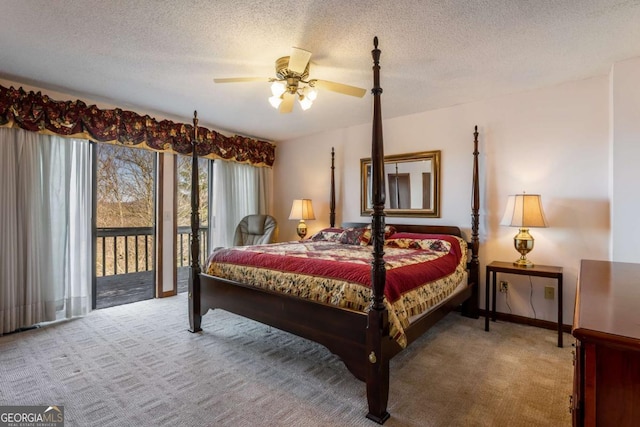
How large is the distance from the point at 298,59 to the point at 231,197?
3.15 metres

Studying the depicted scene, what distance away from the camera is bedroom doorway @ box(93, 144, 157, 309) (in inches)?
167

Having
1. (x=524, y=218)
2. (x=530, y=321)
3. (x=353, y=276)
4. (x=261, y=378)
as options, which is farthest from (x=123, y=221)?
(x=530, y=321)

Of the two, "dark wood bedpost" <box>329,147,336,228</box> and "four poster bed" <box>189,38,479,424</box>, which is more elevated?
"dark wood bedpost" <box>329,147,336,228</box>

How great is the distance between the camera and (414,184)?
4.14 m

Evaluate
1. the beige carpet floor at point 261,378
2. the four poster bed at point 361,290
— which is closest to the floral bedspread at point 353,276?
the four poster bed at point 361,290

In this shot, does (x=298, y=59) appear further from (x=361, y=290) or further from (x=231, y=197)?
(x=231, y=197)

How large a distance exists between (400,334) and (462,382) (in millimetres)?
752

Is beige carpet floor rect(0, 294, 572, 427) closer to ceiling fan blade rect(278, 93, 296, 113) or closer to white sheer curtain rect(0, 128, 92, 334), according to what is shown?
white sheer curtain rect(0, 128, 92, 334)

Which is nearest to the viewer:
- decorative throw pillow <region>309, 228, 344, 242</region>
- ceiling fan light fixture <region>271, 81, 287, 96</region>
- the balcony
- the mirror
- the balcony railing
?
ceiling fan light fixture <region>271, 81, 287, 96</region>

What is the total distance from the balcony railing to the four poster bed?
2125 millimetres

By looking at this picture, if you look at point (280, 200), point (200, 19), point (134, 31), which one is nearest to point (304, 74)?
point (200, 19)

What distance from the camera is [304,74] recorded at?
2.53 metres

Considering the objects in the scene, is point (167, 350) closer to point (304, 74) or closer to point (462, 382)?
point (462, 382)

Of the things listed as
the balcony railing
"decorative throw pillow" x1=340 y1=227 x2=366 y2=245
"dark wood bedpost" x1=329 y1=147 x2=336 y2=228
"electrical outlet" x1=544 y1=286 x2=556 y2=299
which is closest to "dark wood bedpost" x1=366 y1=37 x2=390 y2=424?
"decorative throw pillow" x1=340 y1=227 x2=366 y2=245
